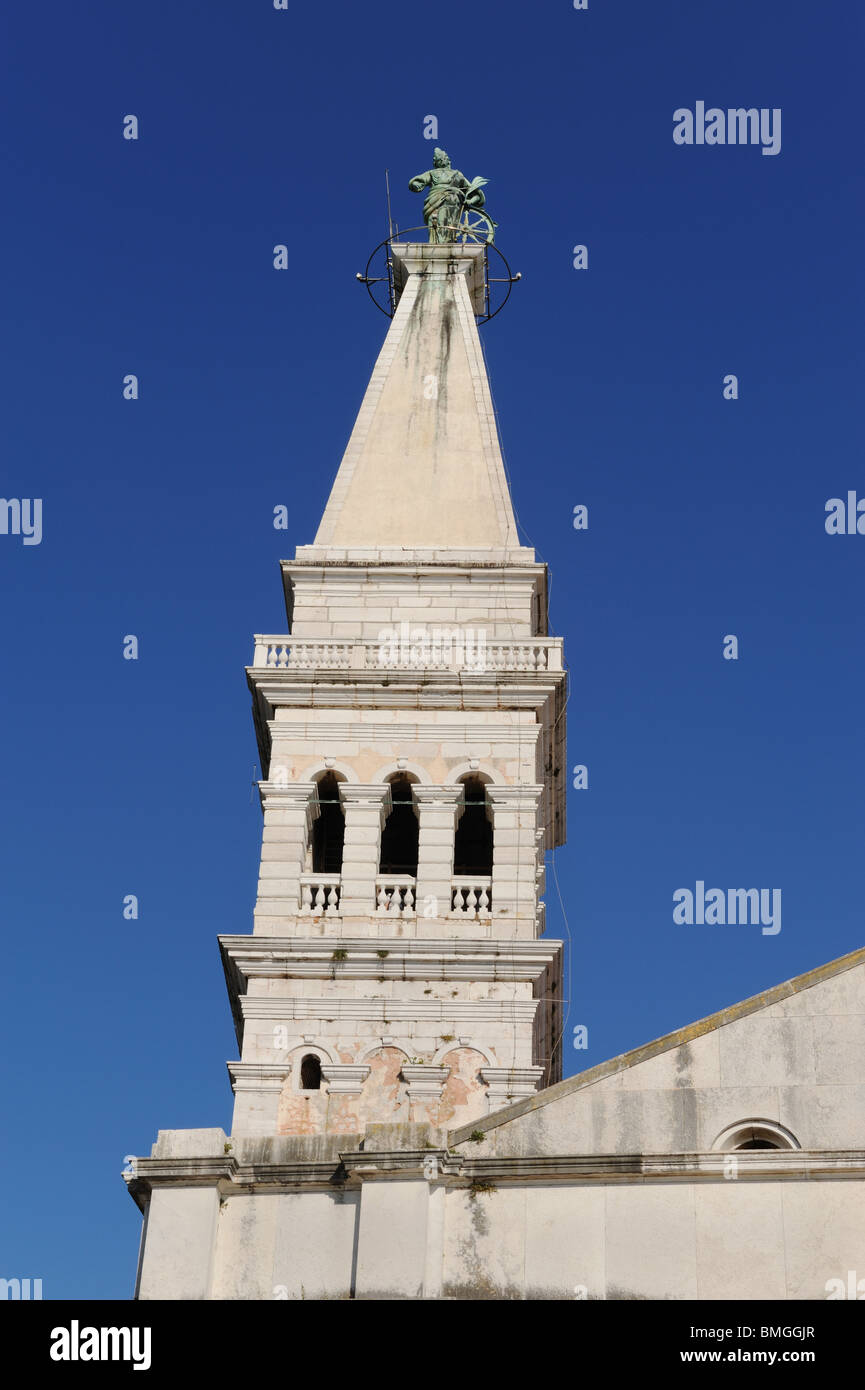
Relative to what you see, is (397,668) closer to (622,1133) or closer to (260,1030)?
(260,1030)

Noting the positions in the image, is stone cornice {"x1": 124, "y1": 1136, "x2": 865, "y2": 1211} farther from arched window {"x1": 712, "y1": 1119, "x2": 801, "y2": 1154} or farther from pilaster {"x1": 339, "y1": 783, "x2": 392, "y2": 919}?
pilaster {"x1": 339, "y1": 783, "x2": 392, "y2": 919}

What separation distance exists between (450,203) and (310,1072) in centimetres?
2811

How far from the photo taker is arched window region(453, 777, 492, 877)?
47344mm

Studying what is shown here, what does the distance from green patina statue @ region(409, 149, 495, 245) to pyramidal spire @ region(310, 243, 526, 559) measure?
3.03 meters

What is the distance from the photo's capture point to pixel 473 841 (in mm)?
48312

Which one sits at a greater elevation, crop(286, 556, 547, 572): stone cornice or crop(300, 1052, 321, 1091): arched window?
crop(286, 556, 547, 572): stone cornice

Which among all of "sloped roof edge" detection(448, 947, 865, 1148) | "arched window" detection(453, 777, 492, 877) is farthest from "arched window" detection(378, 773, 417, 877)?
"sloped roof edge" detection(448, 947, 865, 1148)

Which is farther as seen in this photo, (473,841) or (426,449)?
(426,449)

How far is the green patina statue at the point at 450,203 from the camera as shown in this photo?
2347 inches

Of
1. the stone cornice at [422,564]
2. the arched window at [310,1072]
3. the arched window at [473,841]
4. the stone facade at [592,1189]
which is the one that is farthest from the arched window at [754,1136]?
the stone cornice at [422,564]

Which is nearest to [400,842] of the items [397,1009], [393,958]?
[393,958]

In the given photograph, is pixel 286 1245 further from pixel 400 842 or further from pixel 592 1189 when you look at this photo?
pixel 400 842

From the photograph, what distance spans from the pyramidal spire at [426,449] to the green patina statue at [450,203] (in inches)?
119

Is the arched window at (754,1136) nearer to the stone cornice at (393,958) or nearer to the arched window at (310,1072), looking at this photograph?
the stone cornice at (393,958)
